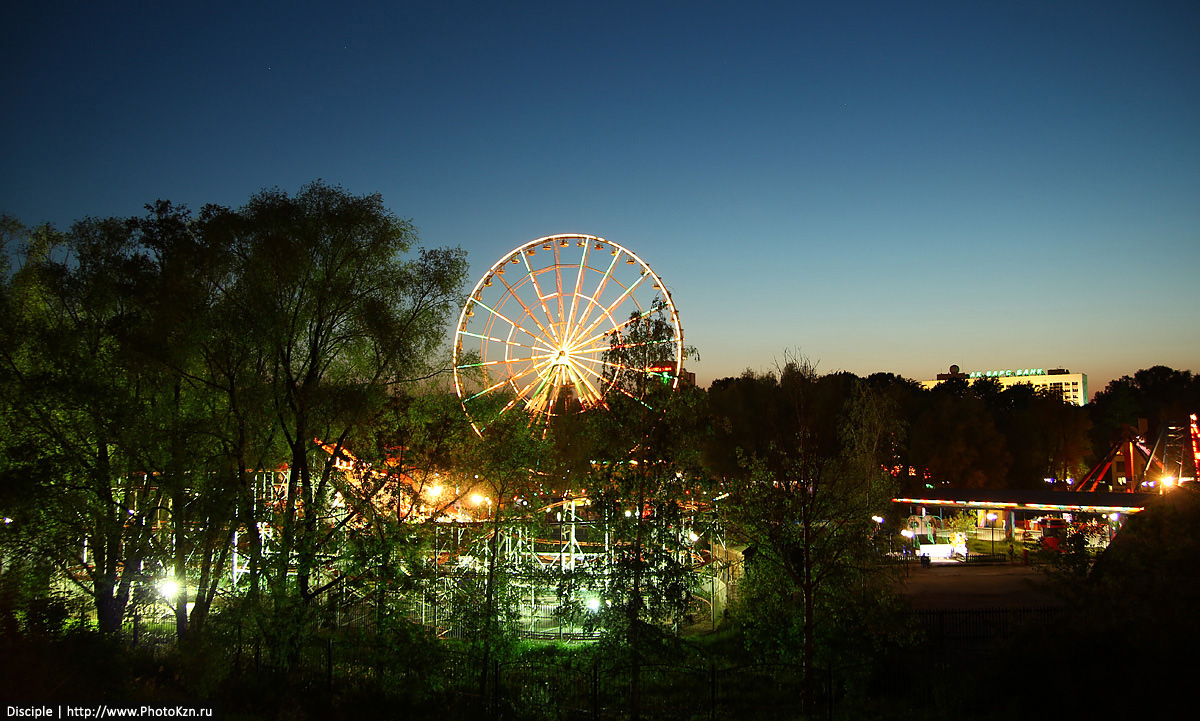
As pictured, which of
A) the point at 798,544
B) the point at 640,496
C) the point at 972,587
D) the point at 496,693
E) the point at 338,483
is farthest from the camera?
the point at 972,587

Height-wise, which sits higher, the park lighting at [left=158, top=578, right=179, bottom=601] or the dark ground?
the park lighting at [left=158, top=578, right=179, bottom=601]

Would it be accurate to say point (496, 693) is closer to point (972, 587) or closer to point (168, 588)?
point (168, 588)

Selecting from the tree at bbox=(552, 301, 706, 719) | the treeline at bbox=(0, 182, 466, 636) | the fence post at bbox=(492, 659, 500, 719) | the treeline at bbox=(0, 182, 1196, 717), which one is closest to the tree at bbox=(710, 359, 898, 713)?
the treeline at bbox=(0, 182, 1196, 717)

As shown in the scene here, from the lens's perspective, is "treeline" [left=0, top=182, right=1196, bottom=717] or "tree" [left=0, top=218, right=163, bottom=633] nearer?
"treeline" [left=0, top=182, right=1196, bottom=717]

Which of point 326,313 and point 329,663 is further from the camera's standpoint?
point 326,313

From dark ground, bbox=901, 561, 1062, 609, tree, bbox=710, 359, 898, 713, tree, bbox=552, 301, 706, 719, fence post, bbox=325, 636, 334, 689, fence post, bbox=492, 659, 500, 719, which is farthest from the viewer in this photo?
dark ground, bbox=901, 561, 1062, 609

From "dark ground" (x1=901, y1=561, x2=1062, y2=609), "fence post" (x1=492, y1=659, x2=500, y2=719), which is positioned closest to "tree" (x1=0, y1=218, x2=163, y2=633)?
"fence post" (x1=492, y1=659, x2=500, y2=719)

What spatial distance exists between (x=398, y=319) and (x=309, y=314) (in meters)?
1.82

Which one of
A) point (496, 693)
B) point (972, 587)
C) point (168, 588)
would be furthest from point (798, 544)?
point (972, 587)

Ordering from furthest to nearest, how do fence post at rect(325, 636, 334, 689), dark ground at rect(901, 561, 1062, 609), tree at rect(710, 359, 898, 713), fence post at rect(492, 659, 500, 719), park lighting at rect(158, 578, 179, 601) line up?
dark ground at rect(901, 561, 1062, 609) → park lighting at rect(158, 578, 179, 601) → fence post at rect(325, 636, 334, 689) → tree at rect(710, 359, 898, 713) → fence post at rect(492, 659, 500, 719)

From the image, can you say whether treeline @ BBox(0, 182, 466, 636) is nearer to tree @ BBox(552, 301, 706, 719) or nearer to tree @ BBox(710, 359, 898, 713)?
tree @ BBox(552, 301, 706, 719)

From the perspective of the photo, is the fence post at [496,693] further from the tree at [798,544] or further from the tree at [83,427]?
the tree at [83,427]


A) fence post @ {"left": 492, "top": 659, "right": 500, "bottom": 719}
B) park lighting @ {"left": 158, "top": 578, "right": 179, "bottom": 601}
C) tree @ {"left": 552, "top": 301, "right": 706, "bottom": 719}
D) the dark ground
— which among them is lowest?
the dark ground

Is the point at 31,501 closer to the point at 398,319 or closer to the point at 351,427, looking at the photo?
the point at 351,427
